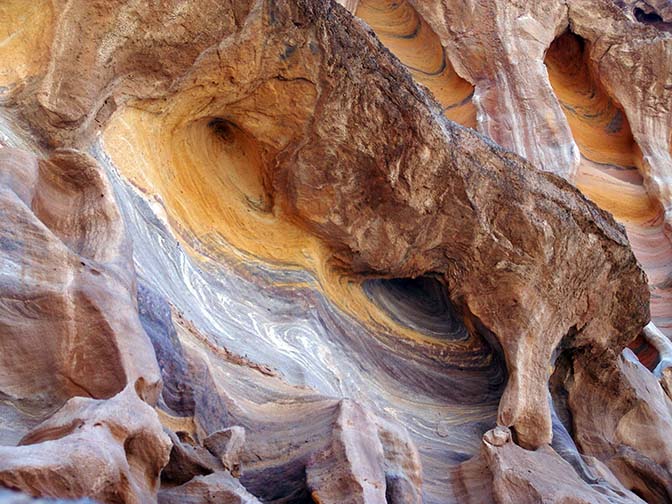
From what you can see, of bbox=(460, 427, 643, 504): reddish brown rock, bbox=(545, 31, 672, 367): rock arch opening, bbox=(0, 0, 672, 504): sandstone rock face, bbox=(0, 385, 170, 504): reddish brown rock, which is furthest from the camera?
bbox=(545, 31, 672, 367): rock arch opening

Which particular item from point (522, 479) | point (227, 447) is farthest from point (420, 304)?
point (227, 447)

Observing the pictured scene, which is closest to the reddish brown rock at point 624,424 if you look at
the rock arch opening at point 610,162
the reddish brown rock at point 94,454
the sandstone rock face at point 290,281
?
the sandstone rock face at point 290,281

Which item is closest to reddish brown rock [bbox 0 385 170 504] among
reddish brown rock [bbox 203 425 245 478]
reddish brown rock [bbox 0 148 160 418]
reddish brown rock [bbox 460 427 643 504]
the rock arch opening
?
reddish brown rock [bbox 0 148 160 418]

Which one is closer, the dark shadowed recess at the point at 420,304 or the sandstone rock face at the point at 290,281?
the sandstone rock face at the point at 290,281

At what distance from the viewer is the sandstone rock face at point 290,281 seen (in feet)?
9.87

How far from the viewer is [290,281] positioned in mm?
5664

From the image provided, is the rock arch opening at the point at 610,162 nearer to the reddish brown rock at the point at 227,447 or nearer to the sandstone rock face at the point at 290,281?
the sandstone rock face at the point at 290,281

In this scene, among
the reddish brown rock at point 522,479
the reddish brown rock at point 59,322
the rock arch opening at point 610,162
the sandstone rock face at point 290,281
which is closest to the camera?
the reddish brown rock at point 59,322

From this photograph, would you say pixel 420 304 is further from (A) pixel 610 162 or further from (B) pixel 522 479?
(A) pixel 610 162

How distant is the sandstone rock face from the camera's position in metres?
3.01

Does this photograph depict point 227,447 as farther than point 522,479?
No

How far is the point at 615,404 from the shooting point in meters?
6.61

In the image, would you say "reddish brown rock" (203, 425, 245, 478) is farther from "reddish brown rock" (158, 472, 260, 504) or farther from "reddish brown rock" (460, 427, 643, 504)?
"reddish brown rock" (460, 427, 643, 504)

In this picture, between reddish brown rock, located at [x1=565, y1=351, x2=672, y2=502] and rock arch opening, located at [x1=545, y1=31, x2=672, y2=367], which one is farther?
rock arch opening, located at [x1=545, y1=31, x2=672, y2=367]
